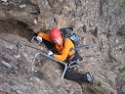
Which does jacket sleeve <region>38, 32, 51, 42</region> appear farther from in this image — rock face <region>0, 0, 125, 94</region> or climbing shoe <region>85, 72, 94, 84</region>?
climbing shoe <region>85, 72, 94, 84</region>

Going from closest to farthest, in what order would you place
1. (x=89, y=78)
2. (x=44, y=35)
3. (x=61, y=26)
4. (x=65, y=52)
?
(x=89, y=78) < (x=65, y=52) < (x=44, y=35) < (x=61, y=26)

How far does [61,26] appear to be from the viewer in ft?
34.9

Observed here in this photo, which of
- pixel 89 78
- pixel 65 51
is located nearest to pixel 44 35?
pixel 65 51

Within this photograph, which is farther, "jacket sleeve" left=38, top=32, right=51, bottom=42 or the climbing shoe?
"jacket sleeve" left=38, top=32, right=51, bottom=42

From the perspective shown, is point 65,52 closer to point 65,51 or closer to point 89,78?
point 65,51

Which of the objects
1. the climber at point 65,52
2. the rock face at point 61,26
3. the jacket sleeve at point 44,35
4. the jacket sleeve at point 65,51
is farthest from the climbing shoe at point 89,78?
the jacket sleeve at point 44,35

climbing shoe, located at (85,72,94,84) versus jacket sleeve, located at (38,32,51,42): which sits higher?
jacket sleeve, located at (38,32,51,42)

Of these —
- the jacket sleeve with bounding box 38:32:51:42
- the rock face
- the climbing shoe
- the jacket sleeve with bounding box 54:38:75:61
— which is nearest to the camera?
the rock face

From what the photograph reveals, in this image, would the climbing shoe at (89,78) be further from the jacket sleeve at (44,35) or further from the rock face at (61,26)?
the jacket sleeve at (44,35)

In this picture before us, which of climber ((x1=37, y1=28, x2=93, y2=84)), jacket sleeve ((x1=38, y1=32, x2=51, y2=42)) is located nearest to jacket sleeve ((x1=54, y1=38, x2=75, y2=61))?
climber ((x1=37, y1=28, x2=93, y2=84))

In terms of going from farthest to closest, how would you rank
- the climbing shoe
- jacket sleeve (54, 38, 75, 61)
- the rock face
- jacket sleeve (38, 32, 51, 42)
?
1. jacket sleeve (38, 32, 51, 42)
2. jacket sleeve (54, 38, 75, 61)
3. the climbing shoe
4. the rock face

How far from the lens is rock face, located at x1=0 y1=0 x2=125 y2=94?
7777 mm

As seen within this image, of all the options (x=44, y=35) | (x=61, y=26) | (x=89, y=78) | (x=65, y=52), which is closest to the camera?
(x=89, y=78)

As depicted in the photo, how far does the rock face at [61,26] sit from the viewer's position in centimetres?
778
